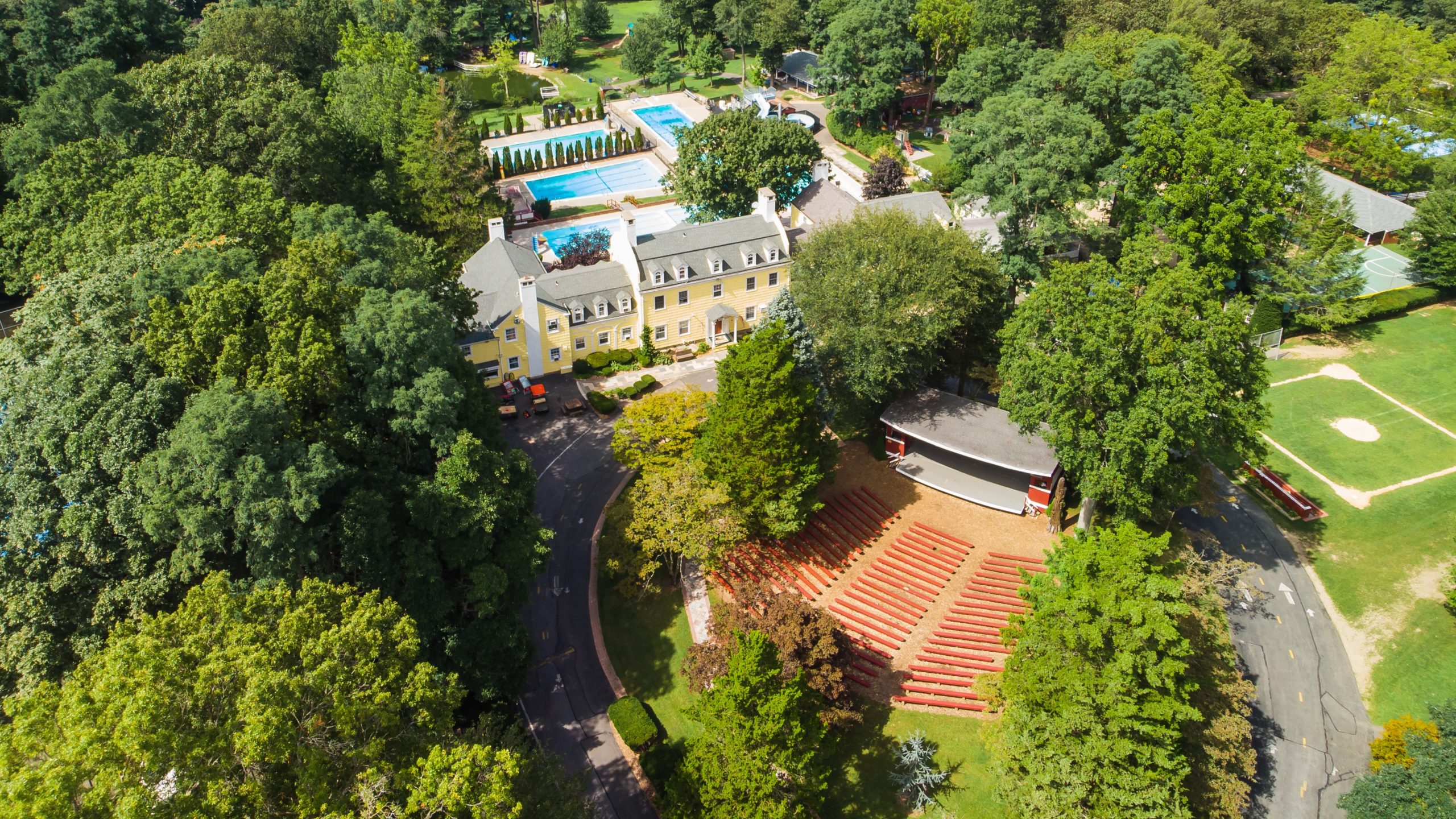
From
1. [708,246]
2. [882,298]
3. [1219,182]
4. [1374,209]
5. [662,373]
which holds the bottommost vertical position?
[662,373]

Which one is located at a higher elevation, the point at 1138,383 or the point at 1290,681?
the point at 1138,383

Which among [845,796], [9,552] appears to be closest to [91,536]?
[9,552]

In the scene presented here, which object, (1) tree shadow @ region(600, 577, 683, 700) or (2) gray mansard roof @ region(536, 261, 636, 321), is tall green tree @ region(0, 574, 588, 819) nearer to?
(1) tree shadow @ region(600, 577, 683, 700)

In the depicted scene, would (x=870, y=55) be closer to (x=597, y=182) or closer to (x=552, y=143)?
(x=597, y=182)

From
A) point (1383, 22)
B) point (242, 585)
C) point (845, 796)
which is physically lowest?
point (845, 796)

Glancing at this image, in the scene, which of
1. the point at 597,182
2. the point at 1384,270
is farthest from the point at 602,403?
the point at 1384,270

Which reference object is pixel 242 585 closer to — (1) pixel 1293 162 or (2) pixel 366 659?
(2) pixel 366 659
